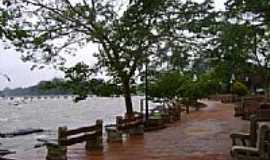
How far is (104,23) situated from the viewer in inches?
588

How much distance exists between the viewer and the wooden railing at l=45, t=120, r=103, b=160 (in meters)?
9.83

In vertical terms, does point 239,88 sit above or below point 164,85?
above

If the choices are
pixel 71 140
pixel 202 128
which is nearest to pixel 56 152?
pixel 71 140

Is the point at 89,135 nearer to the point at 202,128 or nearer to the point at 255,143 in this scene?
the point at 255,143

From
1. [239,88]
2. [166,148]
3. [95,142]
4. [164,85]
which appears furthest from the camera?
[239,88]

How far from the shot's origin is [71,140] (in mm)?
10586

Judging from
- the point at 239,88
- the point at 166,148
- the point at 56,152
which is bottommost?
the point at 166,148

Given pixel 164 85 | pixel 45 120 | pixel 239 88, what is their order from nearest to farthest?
pixel 164 85 < pixel 239 88 < pixel 45 120

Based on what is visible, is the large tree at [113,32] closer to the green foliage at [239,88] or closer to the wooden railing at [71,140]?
the wooden railing at [71,140]

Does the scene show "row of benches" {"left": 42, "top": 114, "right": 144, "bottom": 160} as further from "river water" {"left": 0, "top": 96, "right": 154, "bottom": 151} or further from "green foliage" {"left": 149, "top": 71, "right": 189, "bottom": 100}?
"green foliage" {"left": 149, "top": 71, "right": 189, "bottom": 100}

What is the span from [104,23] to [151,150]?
529 centimetres

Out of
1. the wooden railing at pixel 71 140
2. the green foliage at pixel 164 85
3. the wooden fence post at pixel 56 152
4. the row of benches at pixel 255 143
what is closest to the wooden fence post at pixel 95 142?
the wooden railing at pixel 71 140

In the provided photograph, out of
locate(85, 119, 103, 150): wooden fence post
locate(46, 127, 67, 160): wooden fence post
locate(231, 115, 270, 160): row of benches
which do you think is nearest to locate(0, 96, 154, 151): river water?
locate(46, 127, 67, 160): wooden fence post

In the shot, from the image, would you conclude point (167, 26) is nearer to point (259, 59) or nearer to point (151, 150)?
point (259, 59)
